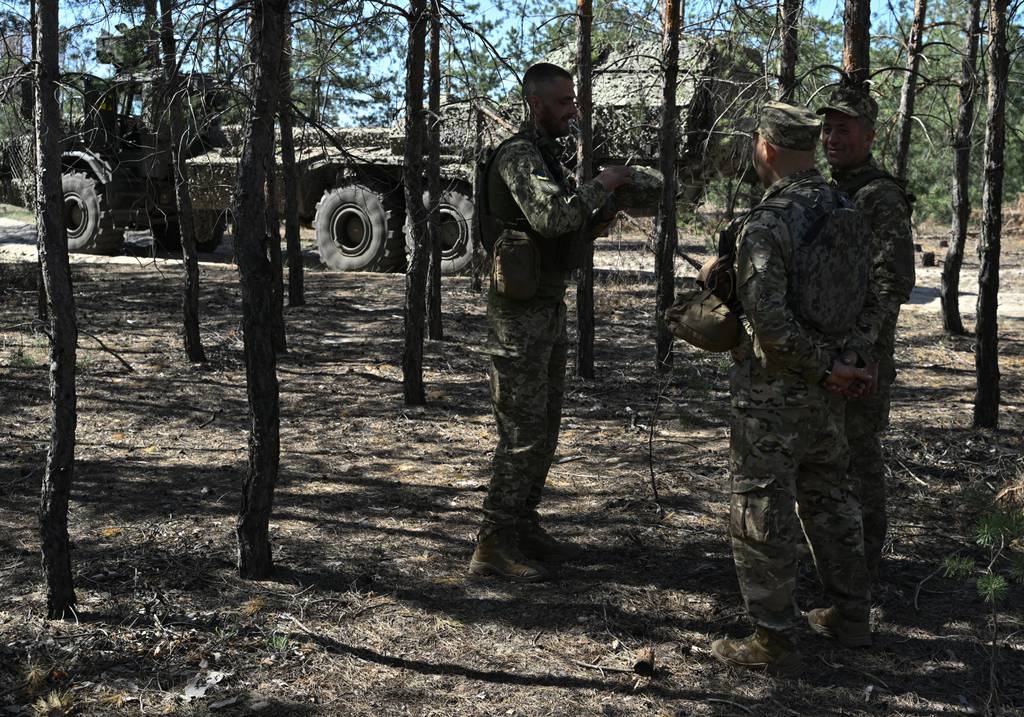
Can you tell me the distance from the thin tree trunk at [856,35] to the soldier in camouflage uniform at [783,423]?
194cm

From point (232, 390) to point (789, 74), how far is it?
463 cm

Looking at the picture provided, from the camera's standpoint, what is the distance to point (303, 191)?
45.8ft

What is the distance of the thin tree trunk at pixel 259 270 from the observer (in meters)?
3.73

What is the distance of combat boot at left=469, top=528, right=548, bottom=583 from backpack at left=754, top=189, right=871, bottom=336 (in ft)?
5.12

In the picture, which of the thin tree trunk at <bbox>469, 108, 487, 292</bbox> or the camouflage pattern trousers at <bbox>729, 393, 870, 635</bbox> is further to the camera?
the thin tree trunk at <bbox>469, 108, 487, 292</bbox>

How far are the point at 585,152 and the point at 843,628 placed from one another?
4.70 metres

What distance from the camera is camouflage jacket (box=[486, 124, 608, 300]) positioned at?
386 cm

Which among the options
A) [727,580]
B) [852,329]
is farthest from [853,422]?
[727,580]

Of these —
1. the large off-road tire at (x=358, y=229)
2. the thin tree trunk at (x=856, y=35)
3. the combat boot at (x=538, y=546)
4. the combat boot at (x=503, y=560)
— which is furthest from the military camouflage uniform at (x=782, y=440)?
the large off-road tire at (x=358, y=229)

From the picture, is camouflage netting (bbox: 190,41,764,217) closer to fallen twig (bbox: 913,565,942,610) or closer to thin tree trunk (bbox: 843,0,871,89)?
thin tree trunk (bbox: 843,0,871,89)

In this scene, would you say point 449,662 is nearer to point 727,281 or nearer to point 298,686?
point 298,686

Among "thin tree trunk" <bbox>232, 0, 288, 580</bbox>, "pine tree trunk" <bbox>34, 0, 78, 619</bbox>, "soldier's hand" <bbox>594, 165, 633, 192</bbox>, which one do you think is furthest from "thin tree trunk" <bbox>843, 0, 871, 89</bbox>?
"pine tree trunk" <bbox>34, 0, 78, 619</bbox>

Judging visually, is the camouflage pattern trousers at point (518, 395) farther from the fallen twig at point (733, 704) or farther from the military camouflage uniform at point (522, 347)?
the fallen twig at point (733, 704)

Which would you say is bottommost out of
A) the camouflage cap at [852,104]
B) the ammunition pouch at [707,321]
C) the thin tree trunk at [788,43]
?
the ammunition pouch at [707,321]
